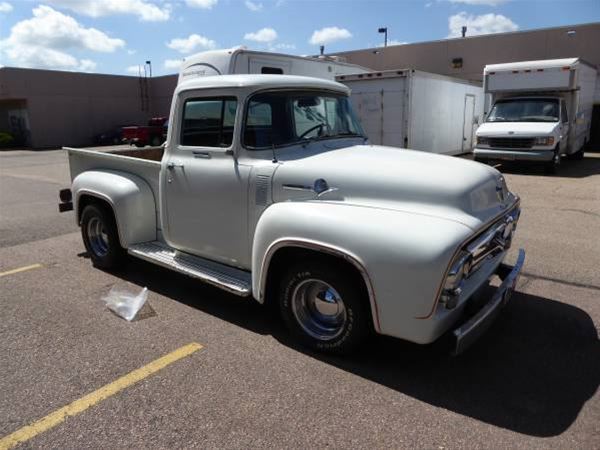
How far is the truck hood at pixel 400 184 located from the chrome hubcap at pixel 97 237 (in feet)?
9.51

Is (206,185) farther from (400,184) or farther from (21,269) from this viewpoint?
(21,269)

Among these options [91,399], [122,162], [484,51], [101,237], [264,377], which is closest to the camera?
[91,399]

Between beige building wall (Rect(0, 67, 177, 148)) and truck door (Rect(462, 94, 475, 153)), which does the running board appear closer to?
truck door (Rect(462, 94, 475, 153))

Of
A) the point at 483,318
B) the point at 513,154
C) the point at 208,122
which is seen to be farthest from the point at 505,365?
the point at 513,154

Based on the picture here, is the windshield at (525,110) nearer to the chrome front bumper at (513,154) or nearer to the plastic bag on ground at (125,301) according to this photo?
the chrome front bumper at (513,154)

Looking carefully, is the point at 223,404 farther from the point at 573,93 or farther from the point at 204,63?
the point at 573,93

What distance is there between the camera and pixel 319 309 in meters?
3.77

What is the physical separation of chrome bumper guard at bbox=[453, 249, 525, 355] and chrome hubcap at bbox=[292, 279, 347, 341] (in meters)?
0.83

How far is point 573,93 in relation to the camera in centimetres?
1429

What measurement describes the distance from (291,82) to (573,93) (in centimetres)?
1314

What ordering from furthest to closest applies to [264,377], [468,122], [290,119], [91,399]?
[468,122]
[290,119]
[264,377]
[91,399]

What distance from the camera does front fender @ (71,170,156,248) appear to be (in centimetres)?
508

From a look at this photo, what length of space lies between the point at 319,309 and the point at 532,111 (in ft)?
41.6

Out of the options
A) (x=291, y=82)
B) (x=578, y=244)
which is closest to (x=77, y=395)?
(x=291, y=82)
